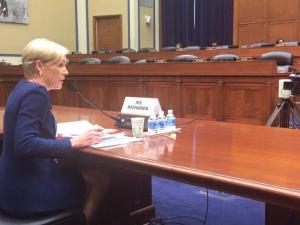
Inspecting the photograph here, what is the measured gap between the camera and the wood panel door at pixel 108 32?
1095 cm

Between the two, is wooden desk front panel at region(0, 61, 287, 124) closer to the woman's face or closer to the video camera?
the video camera

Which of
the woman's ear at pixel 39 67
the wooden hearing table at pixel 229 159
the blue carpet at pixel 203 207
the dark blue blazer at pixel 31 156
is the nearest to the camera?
the wooden hearing table at pixel 229 159

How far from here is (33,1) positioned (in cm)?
991

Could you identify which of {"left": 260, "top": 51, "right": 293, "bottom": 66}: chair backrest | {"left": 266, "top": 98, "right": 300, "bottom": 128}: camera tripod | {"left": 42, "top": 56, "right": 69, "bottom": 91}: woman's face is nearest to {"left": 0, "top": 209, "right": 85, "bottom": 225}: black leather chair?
{"left": 42, "top": 56, "right": 69, "bottom": 91}: woman's face

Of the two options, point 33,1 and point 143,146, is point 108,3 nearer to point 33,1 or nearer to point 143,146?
point 33,1

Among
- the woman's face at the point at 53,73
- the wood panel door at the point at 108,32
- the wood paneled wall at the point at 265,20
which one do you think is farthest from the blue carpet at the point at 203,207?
the wood panel door at the point at 108,32

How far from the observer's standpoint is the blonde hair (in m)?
1.50

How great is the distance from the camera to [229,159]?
131 centimetres

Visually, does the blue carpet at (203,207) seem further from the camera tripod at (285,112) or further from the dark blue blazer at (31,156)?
the camera tripod at (285,112)

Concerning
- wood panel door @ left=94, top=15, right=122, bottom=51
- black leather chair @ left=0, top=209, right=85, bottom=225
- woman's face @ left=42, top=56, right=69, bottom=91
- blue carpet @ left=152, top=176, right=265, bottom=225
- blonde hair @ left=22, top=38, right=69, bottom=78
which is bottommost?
blue carpet @ left=152, top=176, right=265, bottom=225

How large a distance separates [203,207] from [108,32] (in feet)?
29.2

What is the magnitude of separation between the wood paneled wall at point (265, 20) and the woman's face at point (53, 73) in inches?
335

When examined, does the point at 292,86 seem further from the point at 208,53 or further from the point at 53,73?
the point at 208,53

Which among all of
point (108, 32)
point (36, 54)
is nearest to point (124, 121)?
point (36, 54)
